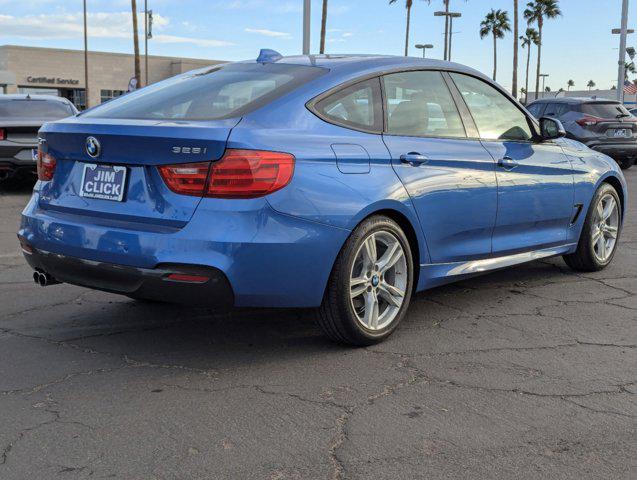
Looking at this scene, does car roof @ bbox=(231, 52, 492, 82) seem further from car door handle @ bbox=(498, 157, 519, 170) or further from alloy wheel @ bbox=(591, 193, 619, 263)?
alloy wheel @ bbox=(591, 193, 619, 263)

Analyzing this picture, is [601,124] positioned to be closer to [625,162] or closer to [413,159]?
[625,162]

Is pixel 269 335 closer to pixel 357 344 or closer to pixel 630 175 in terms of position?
pixel 357 344

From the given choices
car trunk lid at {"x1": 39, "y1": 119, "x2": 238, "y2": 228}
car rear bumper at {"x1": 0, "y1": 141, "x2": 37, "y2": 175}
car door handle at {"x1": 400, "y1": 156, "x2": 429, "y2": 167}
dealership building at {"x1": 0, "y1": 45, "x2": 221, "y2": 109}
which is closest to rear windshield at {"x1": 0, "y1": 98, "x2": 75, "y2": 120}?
car rear bumper at {"x1": 0, "y1": 141, "x2": 37, "y2": 175}

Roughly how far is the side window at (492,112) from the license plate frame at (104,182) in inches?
92.6

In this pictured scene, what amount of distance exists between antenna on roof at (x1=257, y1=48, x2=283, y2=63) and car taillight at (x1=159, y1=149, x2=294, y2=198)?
1347 mm

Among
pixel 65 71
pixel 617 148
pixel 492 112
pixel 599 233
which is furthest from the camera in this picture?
pixel 65 71

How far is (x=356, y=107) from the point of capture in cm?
454

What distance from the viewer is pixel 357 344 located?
176 inches

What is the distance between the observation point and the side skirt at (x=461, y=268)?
16.0ft

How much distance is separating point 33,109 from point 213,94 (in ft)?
29.5

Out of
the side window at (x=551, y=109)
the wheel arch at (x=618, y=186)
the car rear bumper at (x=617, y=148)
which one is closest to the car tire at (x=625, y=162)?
the car rear bumper at (x=617, y=148)

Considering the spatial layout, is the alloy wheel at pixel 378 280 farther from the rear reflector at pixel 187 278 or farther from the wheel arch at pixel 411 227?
the rear reflector at pixel 187 278

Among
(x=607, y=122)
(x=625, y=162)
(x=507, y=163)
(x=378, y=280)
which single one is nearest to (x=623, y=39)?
(x=625, y=162)

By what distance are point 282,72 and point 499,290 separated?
2.41m
